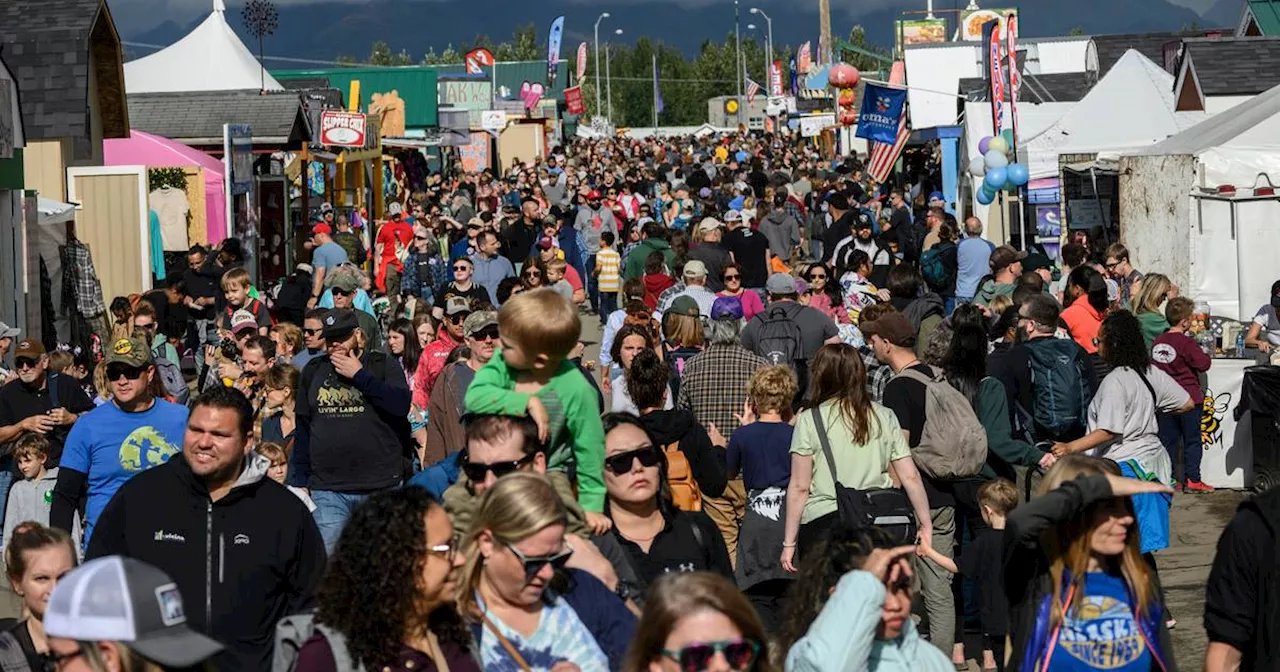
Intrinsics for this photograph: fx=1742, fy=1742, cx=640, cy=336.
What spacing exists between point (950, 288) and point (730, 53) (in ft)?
503

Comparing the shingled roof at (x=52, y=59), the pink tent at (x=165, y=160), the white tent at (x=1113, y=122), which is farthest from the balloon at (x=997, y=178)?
the shingled roof at (x=52, y=59)

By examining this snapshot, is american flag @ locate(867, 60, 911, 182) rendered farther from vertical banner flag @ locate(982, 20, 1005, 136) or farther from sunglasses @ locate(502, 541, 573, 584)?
sunglasses @ locate(502, 541, 573, 584)

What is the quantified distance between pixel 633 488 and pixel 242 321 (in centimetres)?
724

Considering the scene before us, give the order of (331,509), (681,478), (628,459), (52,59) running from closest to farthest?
(628,459)
(681,478)
(331,509)
(52,59)

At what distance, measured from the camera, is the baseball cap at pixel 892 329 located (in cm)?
850

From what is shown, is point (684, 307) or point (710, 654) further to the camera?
point (684, 307)

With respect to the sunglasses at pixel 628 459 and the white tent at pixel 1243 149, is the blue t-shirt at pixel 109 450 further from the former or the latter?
the white tent at pixel 1243 149

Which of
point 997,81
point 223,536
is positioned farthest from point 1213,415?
point 997,81

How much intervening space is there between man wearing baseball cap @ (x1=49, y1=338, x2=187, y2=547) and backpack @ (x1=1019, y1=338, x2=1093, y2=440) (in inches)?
178

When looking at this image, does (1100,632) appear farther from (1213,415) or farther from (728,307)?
(1213,415)

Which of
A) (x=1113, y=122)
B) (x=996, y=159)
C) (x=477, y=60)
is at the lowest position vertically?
(x=996, y=159)

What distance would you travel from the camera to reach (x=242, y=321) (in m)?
12.4

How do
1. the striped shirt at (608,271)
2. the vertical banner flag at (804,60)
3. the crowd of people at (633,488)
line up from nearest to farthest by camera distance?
the crowd of people at (633,488) < the striped shirt at (608,271) < the vertical banner flag at (804,60)

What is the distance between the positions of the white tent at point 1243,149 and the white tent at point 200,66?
969 inches
